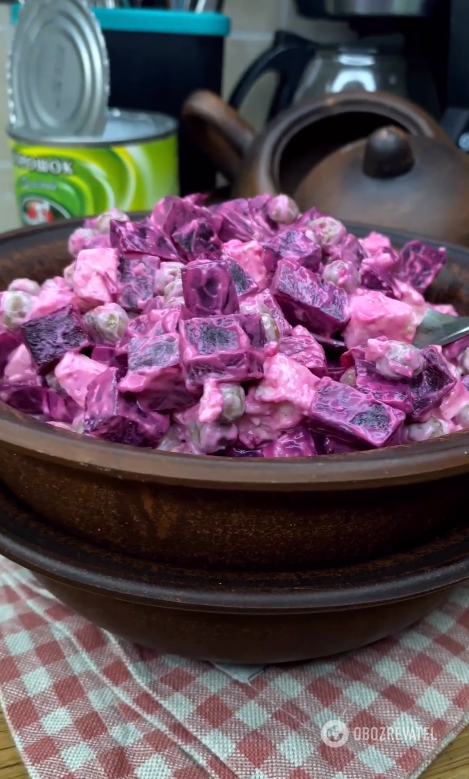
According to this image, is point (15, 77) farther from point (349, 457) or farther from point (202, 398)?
point (349, 457)

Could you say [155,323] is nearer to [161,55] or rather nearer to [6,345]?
[6,345]

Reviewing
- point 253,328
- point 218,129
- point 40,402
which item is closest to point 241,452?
point 253,328

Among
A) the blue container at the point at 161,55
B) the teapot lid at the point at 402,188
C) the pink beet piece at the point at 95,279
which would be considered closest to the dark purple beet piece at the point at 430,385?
the pink beet piece at the point at 95,279

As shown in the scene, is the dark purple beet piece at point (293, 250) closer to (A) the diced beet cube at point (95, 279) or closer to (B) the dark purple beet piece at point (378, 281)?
(B) the dark purple beet piece at point (378, 281)

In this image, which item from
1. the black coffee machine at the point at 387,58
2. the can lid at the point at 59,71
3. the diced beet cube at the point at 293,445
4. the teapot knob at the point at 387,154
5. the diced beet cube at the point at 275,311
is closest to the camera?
the diced beet cube at the point at 293,445

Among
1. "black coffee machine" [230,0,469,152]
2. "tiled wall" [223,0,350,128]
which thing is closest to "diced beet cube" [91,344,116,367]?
"black coffee machine" [230,0,469,152]

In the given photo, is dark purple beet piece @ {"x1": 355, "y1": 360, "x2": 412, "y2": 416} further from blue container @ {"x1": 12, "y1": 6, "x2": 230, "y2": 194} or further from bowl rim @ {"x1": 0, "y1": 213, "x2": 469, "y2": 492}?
blue container @ {"x1": 12, "y1": 6, "x2": 230, "y2": 194}

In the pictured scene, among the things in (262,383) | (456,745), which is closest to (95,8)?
(262,383)
